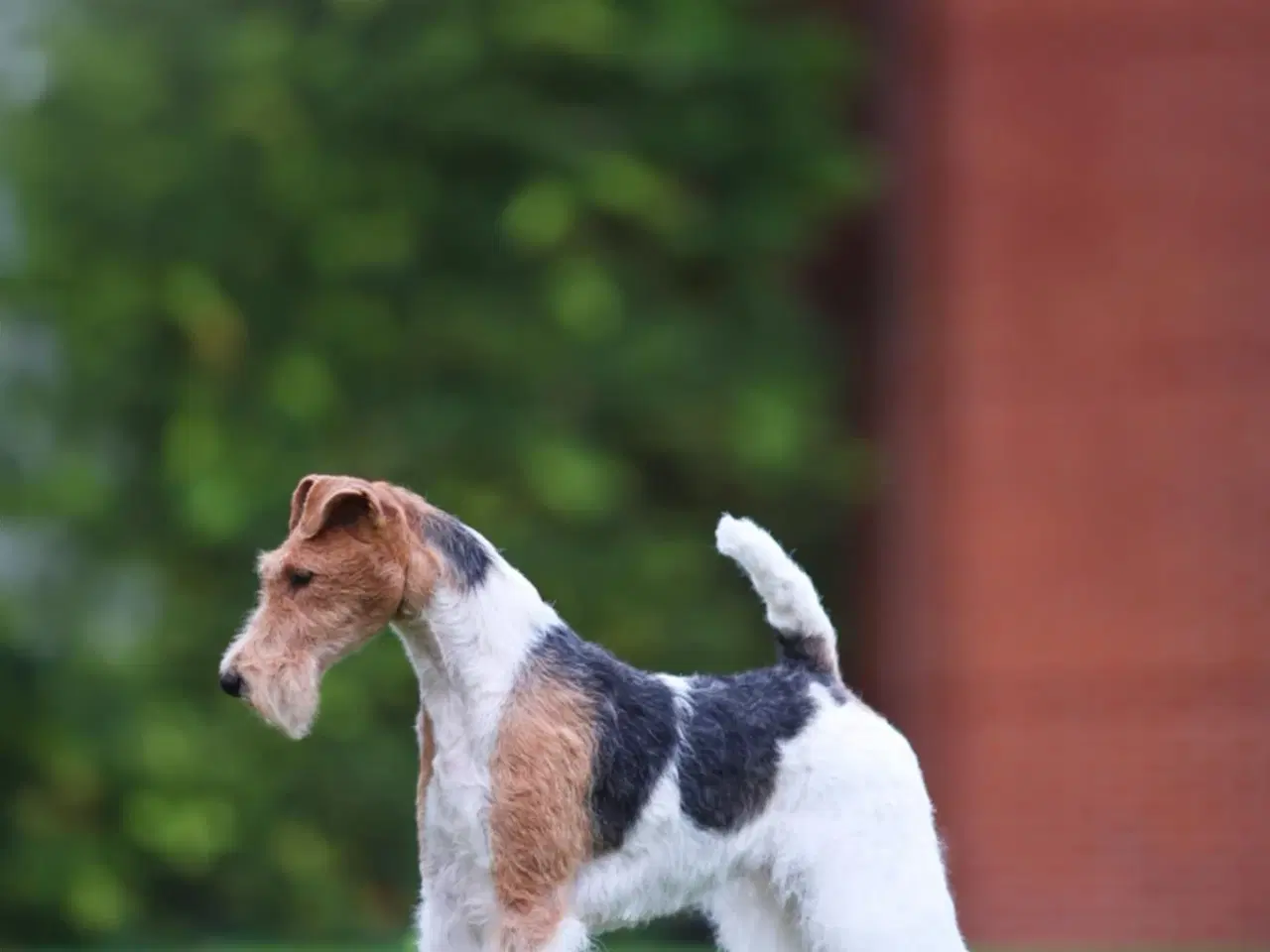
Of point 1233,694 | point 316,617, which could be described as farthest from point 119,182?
point 316,617

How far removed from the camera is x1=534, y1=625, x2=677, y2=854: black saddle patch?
4477 millimetres

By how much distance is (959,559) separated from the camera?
1243 centimetres

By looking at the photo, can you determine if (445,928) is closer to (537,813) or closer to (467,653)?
(537,813)

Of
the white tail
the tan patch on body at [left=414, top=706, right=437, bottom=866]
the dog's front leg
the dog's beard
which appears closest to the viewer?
the dog's beard

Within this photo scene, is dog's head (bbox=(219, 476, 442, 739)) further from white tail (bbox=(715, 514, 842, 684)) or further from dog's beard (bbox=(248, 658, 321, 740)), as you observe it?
white tail (bbox=(715, 514, 842, 684))

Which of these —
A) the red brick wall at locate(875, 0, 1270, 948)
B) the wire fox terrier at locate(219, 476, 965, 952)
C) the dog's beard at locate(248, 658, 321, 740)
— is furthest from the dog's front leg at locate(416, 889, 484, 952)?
the red brick wall at locate(875, 0, 1270, 948)

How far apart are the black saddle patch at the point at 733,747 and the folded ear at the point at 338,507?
3.21ft

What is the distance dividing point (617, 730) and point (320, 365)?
841 cm

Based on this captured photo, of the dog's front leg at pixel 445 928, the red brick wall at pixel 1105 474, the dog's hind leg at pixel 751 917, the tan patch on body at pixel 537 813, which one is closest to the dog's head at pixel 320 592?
the tan patch on body at pixel 537 813

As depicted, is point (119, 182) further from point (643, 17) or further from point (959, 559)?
point (959, 559)

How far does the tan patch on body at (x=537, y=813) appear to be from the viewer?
4.32m

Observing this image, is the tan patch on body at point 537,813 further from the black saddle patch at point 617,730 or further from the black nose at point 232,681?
the black nose at point 232,681

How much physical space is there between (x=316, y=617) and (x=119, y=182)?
935 centimetres

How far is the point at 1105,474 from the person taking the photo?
1238 centimetres
